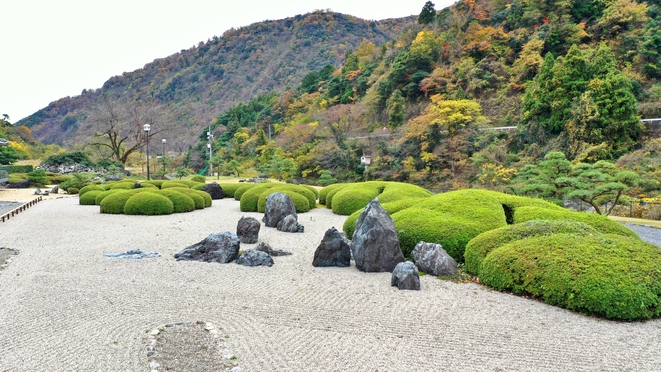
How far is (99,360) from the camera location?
13.2ft

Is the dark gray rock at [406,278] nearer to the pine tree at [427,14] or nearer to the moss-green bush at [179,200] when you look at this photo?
the moss-green bush at [179,200]

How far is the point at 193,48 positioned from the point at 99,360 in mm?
112957

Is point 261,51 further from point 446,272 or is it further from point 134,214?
point 446,272

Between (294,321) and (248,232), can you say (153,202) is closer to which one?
(248,232)

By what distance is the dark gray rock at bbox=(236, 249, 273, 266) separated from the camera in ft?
26.3

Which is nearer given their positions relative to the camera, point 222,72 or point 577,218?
point 577,218

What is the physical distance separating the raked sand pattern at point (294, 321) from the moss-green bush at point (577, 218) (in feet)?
8.68

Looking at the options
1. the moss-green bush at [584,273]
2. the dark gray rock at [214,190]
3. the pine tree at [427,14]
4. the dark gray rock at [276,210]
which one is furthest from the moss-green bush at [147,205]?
the pine tree at [427,14]

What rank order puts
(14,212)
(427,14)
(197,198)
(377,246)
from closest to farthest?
1. (377,246)
2. (14,212)
3. (197,198)
4. (427,14)

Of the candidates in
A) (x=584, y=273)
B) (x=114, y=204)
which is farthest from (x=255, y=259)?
(x=114, y=204)

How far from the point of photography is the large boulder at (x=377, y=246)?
7.61 metres

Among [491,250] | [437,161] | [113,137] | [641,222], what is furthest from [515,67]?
[113,137]

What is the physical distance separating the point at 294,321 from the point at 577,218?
20.2ft

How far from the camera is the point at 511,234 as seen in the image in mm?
7059
